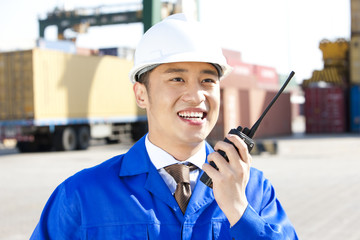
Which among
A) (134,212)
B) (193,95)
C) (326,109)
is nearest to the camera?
(134,212)

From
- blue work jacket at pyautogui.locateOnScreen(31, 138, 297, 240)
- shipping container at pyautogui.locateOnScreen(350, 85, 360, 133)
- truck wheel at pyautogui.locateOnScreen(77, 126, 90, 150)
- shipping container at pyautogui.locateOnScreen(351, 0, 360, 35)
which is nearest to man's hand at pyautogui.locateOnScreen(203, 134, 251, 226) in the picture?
blue work jacket at pyautogui.locateOnScreen(31, 138, 297, 240)

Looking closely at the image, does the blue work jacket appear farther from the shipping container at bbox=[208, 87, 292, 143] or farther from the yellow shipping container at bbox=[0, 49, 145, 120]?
the shipping container at bbox=[208, 87, 292, 143]

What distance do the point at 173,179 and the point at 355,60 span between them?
104ft

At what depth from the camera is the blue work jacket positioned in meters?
1.80

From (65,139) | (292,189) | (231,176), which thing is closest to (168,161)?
(231,176)

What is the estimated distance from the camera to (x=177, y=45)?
6.43 feet

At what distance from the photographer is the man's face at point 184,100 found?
6.35 ft

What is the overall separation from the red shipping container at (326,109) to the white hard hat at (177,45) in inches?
1194

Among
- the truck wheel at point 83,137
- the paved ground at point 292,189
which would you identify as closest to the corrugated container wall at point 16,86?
the paved ground at point 292,189

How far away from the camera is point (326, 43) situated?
33.1 m

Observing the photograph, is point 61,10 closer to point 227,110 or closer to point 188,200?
point 227,110

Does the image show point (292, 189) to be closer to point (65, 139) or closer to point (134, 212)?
point (134, 212)

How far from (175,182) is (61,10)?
34342 mm

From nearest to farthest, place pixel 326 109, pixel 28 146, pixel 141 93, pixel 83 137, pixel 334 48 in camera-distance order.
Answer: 1. pixel 141 93
2. pixel 28 146
3. pixel 83 137
4. pixel 326 109
5. pixel 334 48
